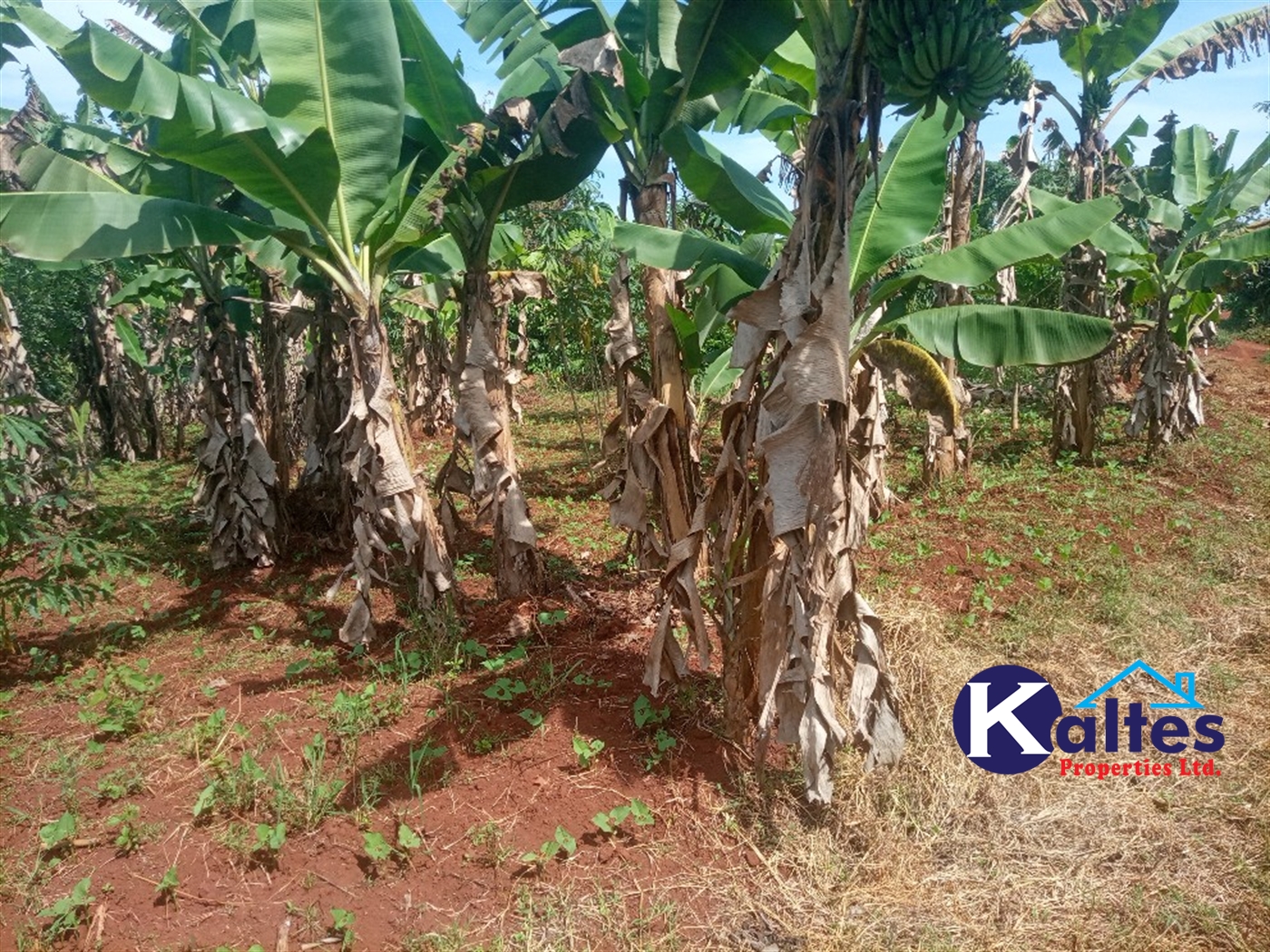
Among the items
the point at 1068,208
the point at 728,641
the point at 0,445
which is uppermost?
the point at 1068,208

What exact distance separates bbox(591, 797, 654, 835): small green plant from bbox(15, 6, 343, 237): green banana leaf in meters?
3.30

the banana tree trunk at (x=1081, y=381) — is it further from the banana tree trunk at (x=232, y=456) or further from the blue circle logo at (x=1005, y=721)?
the banana tree trunk at (x=232, y=456)

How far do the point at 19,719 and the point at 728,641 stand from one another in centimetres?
392

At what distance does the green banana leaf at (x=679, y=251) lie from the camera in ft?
12.5

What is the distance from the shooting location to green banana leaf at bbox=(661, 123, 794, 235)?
149 inches

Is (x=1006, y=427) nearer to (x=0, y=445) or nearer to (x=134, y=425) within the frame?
(x=0, y=445)

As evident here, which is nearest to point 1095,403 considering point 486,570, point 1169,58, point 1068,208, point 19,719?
point 1169,58

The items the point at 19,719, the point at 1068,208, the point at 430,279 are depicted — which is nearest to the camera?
the point at 1068,208

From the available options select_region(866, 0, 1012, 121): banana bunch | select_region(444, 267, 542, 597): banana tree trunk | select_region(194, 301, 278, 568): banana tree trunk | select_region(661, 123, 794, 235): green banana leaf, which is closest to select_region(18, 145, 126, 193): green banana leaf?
select_region(194, 301, 278, 568): banana tree trunk

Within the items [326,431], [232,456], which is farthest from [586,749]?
[326,431]

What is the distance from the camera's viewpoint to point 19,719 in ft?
14.4

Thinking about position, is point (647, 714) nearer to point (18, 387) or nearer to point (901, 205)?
point (901, 205)

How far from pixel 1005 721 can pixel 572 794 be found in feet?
6.90

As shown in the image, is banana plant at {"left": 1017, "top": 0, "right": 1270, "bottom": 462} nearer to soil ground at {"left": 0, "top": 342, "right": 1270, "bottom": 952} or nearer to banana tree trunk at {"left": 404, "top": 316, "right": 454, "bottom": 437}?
soil ground at {"left": 0, "top": 342, "right": 1270, "bottom": 952}
